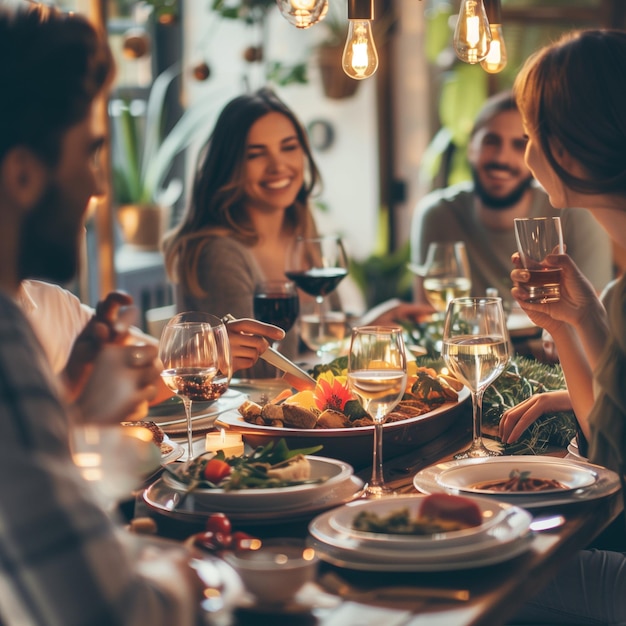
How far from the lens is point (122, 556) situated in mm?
850

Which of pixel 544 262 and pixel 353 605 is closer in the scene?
pixel 353 605

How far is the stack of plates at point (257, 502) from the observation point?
1.24 metres

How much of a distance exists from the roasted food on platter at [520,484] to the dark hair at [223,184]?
1697 mm

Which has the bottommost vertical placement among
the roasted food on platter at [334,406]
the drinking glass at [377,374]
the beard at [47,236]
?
the roasted food on platter at [334,406]

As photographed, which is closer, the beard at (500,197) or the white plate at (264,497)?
the white plate at (264,497)

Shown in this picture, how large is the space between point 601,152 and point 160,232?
9.76ft

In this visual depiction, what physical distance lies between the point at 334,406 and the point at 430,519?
0.49 meters

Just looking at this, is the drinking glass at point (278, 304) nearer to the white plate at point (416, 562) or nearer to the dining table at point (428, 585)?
the dining table at point (428, 585)

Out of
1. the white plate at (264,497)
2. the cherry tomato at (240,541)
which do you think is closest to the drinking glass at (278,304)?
the white plate at (264,497)

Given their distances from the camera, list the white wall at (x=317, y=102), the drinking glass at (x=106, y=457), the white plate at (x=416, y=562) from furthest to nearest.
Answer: the white wall at (x=317, y=102) < the white plate at (x=416, y=562) < the drinking glass at (x=106, y=457)

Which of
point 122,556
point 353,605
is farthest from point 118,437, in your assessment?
point 353,605

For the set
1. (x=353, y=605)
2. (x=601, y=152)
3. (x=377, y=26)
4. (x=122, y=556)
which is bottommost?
(x=353, y=605)

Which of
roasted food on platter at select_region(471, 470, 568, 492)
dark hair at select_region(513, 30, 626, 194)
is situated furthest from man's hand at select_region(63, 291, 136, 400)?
dark hair at select_region(513, 30, 626, 194)

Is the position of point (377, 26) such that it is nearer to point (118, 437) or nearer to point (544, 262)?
point (544, 262)
